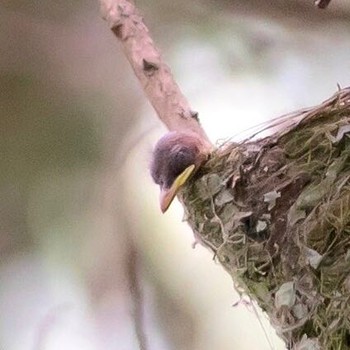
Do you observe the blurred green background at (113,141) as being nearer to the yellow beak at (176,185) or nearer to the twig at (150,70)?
the twig at (150,70)

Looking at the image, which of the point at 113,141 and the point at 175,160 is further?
the point at 113,141

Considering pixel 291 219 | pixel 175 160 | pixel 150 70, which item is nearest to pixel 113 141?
pixel 150 70

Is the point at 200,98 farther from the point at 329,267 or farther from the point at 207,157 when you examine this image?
the point at 329,267

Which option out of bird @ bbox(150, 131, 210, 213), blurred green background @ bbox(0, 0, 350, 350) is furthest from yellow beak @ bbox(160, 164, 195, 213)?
blurred green background @ bbox(0, 0, 350, 350)

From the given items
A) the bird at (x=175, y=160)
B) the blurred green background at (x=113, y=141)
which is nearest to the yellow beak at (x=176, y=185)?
the bird at (x=175, y=160)

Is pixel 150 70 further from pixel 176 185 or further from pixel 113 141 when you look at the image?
pixel 113 141

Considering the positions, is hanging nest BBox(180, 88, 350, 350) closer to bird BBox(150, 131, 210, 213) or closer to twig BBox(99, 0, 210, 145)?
bird BBox(150, 131, 210, 213)
